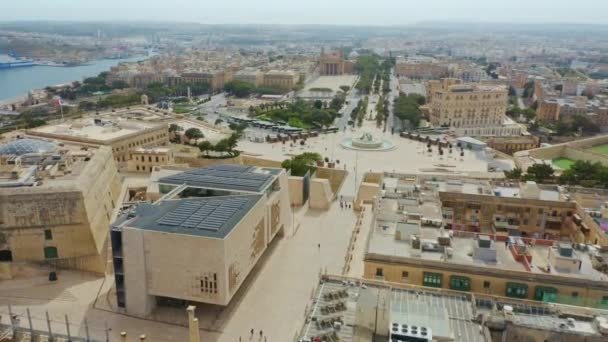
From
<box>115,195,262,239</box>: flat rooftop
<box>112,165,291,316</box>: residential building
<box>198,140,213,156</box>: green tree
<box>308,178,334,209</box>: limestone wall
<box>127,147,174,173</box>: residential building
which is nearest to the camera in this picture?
<box>112,165,291,316</box>: residential building

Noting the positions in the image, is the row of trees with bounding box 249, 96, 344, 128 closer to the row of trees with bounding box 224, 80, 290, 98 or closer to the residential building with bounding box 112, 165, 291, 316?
the row of trees with bounding box 224, 80, 290, 98

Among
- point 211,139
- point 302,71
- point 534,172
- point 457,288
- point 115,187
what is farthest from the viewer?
point 302,71

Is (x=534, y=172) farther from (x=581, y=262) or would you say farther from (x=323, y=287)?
(x=323, y=287)

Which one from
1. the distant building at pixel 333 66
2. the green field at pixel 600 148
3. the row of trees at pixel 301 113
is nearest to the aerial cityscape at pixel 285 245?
the green field at pixel 600 148

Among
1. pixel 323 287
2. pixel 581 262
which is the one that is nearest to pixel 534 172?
pixel 581 262

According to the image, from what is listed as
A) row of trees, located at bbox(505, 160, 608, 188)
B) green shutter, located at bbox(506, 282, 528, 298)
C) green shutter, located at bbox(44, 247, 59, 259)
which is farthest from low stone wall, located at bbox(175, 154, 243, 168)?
green shutter, located at bbox(506, 282, 528, 298)
